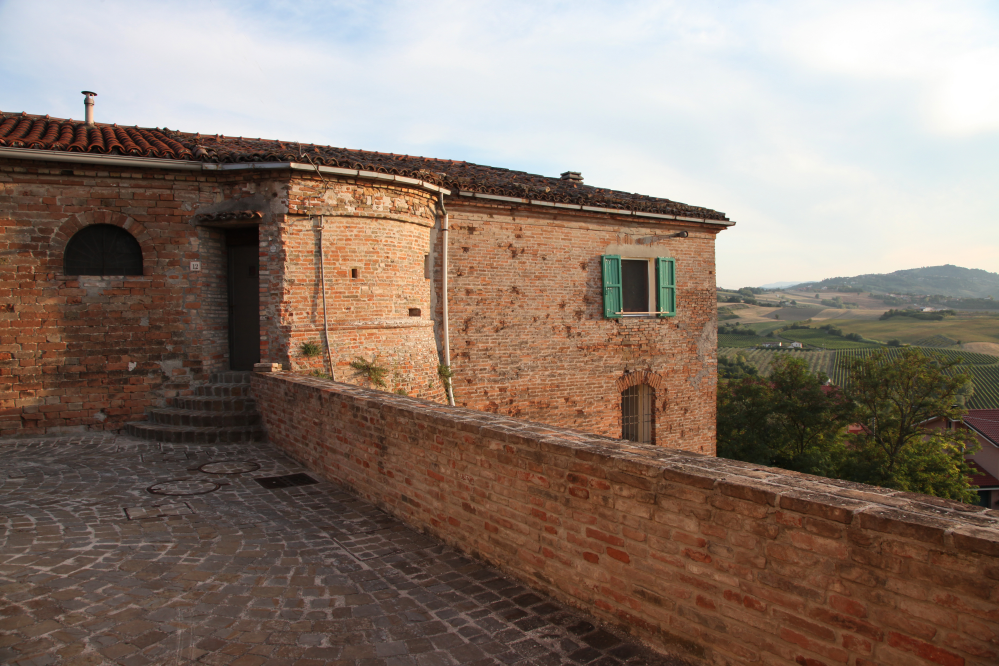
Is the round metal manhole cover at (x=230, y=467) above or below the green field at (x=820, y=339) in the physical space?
above

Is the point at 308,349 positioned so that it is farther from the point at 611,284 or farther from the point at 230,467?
the point at 611,284

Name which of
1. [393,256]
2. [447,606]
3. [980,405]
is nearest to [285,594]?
[447,606]

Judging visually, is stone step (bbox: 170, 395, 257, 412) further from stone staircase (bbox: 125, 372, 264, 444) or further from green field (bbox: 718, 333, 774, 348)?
green field (bbox: 718, 333, 774, 348)

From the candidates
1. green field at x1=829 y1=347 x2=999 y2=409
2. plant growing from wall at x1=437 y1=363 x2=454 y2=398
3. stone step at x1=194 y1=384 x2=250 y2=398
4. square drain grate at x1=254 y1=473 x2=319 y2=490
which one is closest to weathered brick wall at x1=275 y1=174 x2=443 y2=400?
plant growing from wall at x1=437 y1=363 x2=454 y2=398

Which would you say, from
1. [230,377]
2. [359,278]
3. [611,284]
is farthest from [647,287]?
[230,377]

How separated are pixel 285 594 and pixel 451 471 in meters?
1.38

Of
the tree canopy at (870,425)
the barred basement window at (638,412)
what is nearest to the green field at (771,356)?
the tree canopy at (870,425)

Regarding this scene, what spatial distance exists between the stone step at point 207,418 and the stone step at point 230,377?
0.69m

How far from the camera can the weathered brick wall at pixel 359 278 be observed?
880 centimetres

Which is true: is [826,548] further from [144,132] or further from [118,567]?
[144,132]

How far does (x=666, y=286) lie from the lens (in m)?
13.2

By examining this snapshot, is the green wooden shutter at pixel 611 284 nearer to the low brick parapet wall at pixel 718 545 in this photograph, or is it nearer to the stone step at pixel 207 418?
the stone step at pixel 207 418

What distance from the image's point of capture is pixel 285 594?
365 cm

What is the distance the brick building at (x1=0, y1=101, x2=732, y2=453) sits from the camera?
323 inches
